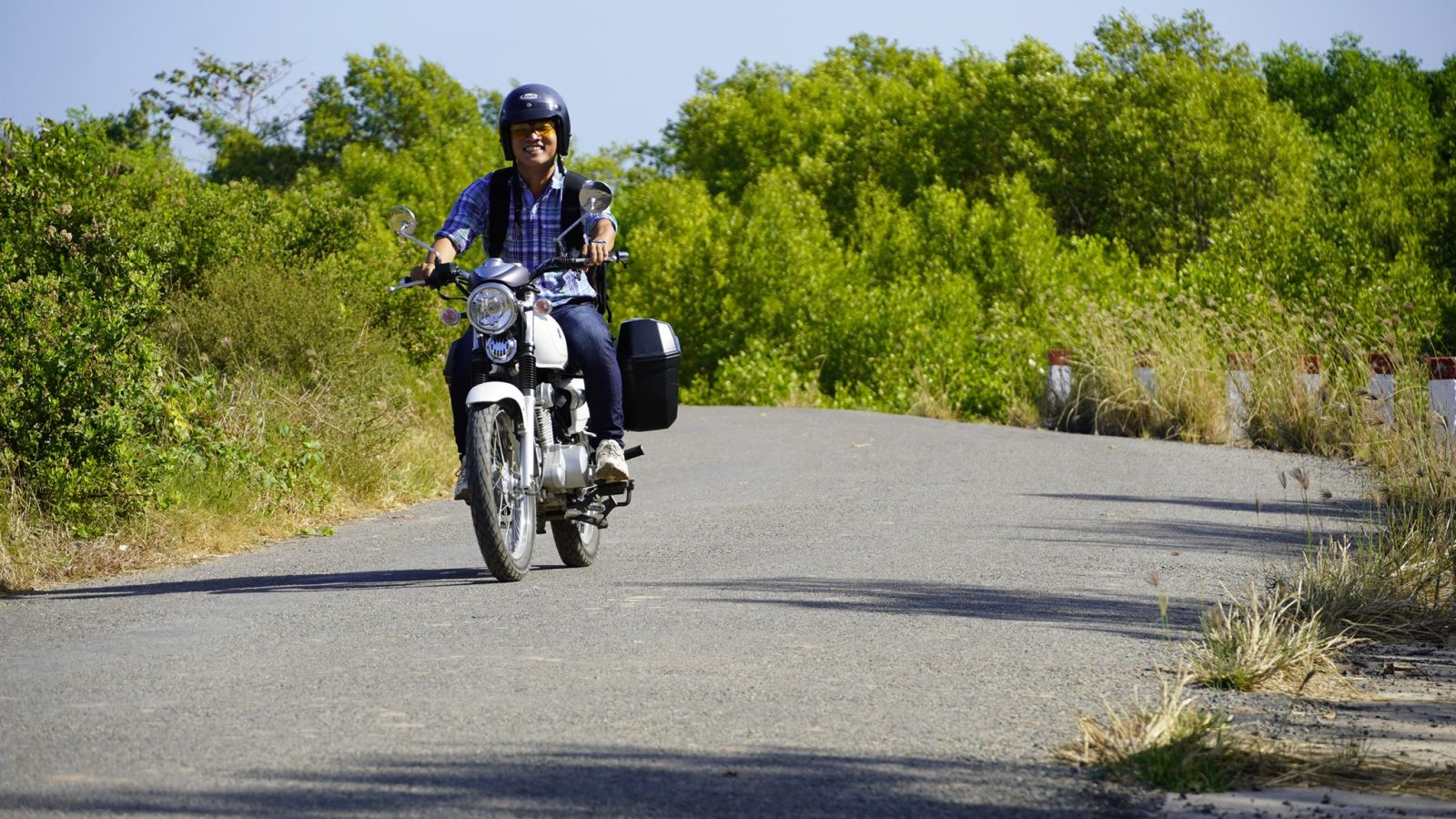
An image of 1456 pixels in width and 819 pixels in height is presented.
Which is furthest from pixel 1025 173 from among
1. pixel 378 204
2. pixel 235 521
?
pixel 235 521

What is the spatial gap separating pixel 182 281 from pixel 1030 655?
10.1 m

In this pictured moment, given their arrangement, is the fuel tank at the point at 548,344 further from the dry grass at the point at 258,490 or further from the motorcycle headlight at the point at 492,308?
the dry grass at the point at 258,490

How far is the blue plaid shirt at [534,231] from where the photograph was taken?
7969 mm

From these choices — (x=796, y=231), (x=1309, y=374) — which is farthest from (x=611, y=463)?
(x=796, y=231)

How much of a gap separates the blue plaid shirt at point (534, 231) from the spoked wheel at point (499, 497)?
0.76 m

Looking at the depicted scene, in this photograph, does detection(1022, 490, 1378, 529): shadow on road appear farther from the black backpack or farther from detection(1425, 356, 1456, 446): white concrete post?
the black backpack

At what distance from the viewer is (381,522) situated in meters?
10.9

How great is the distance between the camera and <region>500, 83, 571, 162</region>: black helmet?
25.6 ft

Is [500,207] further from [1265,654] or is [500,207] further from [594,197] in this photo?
[1265,654]

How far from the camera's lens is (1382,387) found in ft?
43.7

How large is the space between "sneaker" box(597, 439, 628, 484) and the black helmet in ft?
4.24

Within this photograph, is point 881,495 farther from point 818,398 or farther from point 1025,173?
point 1025,173

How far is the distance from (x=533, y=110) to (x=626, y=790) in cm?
444

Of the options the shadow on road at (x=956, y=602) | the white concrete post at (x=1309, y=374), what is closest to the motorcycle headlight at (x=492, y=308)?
the shadow on road at (x=956, y=602)
